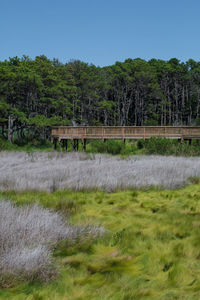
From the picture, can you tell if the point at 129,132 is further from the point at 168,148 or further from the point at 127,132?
the point at 168,148

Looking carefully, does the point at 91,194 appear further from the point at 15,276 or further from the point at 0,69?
the point at 0,69

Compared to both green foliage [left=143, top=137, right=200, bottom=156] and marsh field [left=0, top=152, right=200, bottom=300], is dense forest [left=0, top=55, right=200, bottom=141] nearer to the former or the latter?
green foliage [left=143, top=137, right=200, bottom=156]

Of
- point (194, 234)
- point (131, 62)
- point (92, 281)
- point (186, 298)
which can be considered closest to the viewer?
point (186, 298)

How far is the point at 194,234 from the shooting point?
152 inches

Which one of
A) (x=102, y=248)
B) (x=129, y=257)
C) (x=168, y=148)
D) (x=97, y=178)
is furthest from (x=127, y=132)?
(x=129, y=257)

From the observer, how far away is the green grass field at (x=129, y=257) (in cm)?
247

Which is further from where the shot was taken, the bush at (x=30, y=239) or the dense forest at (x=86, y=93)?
the dense forest at (x=86, y=93)

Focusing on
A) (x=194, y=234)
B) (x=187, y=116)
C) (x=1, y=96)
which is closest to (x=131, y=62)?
(x=187, y=116)

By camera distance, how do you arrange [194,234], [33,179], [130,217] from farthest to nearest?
1. [33,179]
2. [130,217]
3. [194,234]

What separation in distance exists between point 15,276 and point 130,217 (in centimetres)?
250

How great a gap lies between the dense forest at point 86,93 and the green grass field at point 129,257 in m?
23.0

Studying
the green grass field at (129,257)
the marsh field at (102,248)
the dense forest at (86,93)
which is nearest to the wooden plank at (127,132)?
the dense forest at (86,93)

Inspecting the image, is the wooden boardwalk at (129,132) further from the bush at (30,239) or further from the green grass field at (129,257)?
the bush at (30,239)

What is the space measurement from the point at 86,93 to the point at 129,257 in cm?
4284
